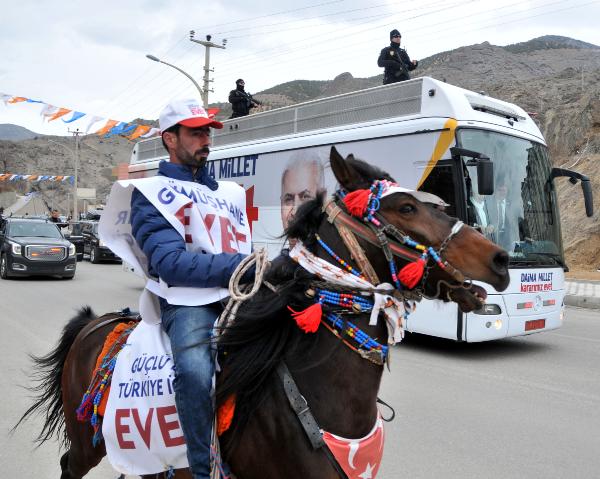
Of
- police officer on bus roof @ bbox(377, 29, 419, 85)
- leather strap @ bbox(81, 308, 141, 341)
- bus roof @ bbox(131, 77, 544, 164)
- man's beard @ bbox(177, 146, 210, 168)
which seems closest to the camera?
man's beard @ bbox(177, 146, 210, 168)

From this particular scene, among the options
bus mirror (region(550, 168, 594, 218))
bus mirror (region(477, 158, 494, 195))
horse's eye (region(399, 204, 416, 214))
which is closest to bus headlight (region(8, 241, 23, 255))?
bus mirror (region(477, 158, 494, 195))

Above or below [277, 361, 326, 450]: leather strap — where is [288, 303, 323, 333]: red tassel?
above

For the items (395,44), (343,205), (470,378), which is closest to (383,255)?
(343,205)

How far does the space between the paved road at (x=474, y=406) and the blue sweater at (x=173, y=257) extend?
2378 millimetres

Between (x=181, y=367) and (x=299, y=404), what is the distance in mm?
535

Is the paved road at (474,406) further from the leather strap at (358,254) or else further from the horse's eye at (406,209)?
the horse's eye at (406,209)

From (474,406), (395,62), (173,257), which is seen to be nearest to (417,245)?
(173,257)

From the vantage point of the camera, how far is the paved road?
4.19 metres

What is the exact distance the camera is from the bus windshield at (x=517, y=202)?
7.45m

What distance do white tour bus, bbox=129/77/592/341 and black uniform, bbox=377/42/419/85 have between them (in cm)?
204

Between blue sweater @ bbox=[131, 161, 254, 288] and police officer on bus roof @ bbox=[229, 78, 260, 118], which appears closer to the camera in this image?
blue sweater @ bbox=[131, 161, 254, 288]

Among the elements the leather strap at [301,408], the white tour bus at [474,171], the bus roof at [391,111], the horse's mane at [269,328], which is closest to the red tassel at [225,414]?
the horse's mane at [269,328]

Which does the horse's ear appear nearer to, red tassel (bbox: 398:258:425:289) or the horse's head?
the horse's head

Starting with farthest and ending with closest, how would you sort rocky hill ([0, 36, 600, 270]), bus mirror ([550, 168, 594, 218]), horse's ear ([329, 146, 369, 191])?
rocky hill ([0, 36, 600, 270]) → bus mirror ([550, 168, 594, 218]) → horse's ear ([329, 146, 369, 191])
